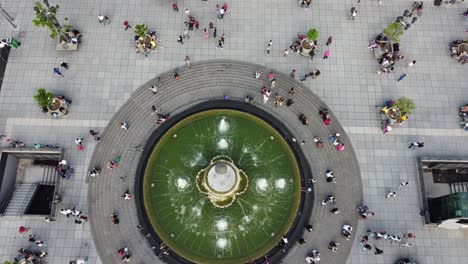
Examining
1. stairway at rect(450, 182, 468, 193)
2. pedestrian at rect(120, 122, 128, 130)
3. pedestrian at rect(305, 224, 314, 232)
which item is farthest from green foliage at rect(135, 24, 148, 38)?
stairway at rect(450, 182, 468, 193)

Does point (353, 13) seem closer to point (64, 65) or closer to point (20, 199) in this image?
point (64, 65)

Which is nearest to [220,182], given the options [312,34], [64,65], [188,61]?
[188,61]

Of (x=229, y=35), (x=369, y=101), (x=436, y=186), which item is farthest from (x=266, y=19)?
(x=436, y=186)

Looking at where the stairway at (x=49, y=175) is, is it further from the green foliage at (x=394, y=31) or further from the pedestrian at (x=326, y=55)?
the green foliage at (x=394, y=31)

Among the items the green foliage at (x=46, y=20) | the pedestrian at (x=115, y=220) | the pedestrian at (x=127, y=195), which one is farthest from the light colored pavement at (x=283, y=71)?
the pedestrian at (x=127, y=195)

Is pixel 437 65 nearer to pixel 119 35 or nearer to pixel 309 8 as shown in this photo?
pixel 309 8

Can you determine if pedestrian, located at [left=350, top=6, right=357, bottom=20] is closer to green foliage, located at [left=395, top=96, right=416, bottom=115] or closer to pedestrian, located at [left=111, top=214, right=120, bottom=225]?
green foliage, located at [left=395, top=96, right=416, bottom=115]
